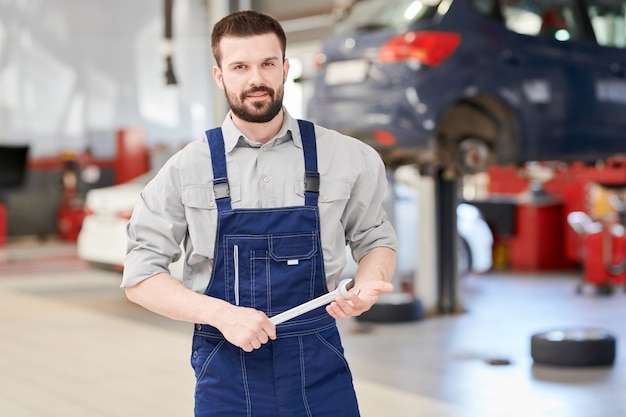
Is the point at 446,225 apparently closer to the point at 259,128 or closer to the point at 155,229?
the point at 259,128

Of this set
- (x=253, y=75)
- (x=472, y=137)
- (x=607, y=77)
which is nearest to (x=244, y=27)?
(x=253, y=75)

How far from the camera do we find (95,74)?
1895 cm

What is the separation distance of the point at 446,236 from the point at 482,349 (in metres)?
1.59

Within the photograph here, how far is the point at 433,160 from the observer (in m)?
7.37

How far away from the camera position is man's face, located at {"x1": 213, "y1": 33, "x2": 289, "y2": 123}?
2316 millimetres

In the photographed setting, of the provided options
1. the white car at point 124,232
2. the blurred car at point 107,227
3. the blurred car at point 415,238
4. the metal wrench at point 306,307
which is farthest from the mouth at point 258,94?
the blurred car at point 415,238

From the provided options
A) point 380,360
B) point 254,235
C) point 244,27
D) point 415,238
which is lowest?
point 380,360

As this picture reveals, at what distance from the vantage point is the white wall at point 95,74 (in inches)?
718

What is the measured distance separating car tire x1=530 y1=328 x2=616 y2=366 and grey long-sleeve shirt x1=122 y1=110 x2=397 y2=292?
12.9 feet

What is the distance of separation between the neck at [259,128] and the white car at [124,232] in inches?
222

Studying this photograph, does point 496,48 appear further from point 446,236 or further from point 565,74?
point 446,236

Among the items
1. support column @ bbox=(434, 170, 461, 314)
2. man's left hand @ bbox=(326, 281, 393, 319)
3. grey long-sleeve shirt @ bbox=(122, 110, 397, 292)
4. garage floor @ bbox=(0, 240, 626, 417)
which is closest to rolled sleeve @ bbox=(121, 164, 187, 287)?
grey long-sleeve shirt @ bbox=(122, 110, 397, 292)

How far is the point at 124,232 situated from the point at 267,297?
6.55m

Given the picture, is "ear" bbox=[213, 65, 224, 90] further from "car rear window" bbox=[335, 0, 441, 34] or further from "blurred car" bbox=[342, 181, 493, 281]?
"blurred car" bbox=[342, 181, 493, 281]
